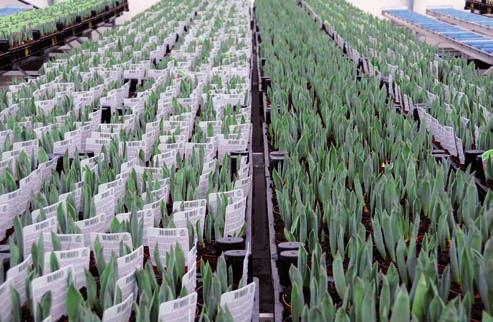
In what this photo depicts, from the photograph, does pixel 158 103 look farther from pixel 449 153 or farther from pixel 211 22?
pixel 211 22

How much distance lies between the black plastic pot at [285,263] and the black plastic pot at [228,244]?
6.4 inches

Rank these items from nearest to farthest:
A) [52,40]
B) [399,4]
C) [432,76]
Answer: [432,76]
[52,40]
[399,4]

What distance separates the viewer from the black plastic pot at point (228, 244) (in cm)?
195

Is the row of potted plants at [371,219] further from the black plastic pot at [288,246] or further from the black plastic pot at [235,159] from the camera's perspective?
the black plastic pot at [235,159]

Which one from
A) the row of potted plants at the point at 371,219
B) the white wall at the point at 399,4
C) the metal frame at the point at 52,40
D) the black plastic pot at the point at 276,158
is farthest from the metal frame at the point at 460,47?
the white wall at the point at 399,4

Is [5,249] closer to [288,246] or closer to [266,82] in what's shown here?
[288,246]

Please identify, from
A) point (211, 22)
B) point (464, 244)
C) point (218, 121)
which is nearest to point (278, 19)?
point (211, 22)

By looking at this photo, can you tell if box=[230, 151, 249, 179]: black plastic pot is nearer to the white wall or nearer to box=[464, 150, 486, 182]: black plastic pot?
box=[464, 150, 486, 182]: black plastic pot

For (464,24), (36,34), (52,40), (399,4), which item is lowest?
(399,4)

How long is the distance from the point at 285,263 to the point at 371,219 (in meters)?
0.41

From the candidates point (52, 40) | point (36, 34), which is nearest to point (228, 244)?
point (36, 34)

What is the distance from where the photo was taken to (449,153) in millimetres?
2920

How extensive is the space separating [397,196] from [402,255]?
427 mm

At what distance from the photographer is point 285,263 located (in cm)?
183
